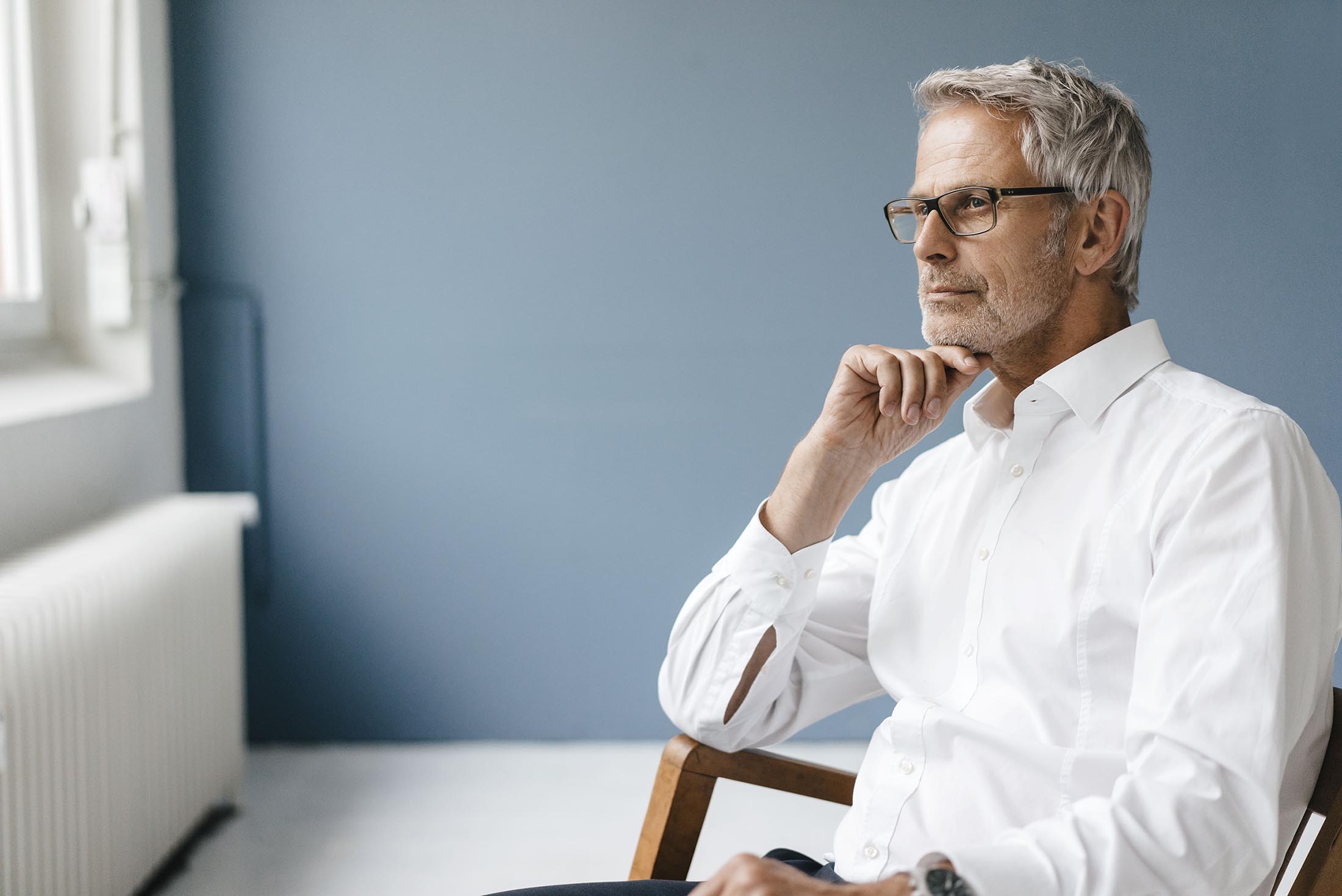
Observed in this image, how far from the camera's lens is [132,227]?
2623mm

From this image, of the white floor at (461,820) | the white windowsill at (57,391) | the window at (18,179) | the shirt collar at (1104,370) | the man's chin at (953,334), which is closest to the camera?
the shirt collar at (1104,370)

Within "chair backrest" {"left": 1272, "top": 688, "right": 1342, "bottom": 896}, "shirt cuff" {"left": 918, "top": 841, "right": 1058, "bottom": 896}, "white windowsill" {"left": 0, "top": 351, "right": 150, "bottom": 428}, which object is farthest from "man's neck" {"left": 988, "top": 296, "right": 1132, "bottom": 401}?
"white windowsill" {"left": 0, "top": 351, "right": 150, "bottom": 428}

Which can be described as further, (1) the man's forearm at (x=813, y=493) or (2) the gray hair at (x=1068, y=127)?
(1) the man's forearm at (x=813, y=493)

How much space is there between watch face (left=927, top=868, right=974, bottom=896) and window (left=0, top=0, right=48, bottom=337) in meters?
2.32

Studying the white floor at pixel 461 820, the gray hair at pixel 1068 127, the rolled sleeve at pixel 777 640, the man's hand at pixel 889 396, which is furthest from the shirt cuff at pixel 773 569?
the white floor at pixel 461 820

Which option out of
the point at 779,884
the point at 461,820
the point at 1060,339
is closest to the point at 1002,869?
the point at 779,884

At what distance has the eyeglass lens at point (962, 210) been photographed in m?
1.30

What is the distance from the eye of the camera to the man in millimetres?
956

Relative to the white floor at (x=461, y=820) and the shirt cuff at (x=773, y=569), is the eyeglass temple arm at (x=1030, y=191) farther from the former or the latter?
the white floor at (x=461, y=820)

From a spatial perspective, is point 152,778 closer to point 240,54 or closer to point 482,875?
point 482,875

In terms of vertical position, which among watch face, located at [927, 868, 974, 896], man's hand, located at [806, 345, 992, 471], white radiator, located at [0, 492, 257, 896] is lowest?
white radiator, located at [0, 492, 257, 896]

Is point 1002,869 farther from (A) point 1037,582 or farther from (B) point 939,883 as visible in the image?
(A) point 1037,582

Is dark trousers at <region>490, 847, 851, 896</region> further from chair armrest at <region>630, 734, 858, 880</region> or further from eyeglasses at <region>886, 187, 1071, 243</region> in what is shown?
eyeglasses at <region>886, 187, 1071, 243</region>

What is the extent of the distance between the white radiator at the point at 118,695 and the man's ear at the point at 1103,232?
160cm
